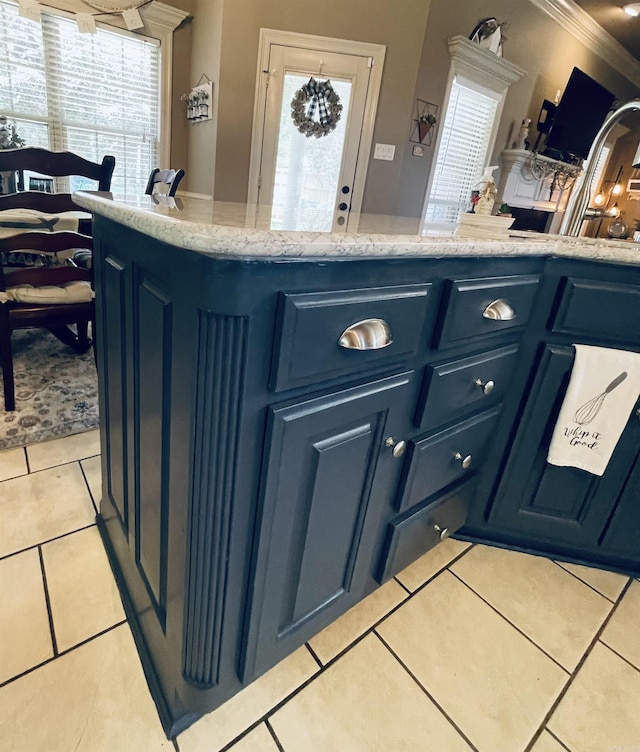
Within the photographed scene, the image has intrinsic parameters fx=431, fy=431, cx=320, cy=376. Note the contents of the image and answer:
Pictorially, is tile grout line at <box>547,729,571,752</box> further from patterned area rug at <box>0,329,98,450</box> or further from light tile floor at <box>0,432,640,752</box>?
patterned area rug at <box>0,329,98,450</box>

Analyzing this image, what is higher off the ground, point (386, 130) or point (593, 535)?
point (386, 130)

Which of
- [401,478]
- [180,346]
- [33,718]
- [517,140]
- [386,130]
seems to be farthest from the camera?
[517,140]

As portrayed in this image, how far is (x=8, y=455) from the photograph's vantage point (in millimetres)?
1546

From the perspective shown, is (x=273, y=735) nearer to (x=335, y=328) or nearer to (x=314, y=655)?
(x=314, y=655)

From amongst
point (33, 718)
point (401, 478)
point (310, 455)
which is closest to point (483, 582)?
point (401, 478)

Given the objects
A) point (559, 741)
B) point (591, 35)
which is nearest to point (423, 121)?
point (591, 35)

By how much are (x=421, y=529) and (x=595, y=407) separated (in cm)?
55

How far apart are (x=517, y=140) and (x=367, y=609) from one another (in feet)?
15.7

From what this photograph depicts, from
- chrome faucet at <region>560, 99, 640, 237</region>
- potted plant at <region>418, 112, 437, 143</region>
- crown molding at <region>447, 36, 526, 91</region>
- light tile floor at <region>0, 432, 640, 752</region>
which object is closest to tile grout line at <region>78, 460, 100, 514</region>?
light tile floor at <region>0, 432, 640, 752</region>

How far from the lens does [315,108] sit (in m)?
3.48

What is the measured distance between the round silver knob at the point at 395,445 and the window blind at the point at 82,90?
3384 mm

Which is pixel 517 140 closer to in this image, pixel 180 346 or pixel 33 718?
pixel 180 346

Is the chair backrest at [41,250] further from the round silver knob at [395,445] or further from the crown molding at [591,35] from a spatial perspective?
the crown molding at [591,35]

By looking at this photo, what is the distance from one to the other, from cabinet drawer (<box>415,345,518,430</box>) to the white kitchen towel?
0.17 metres
